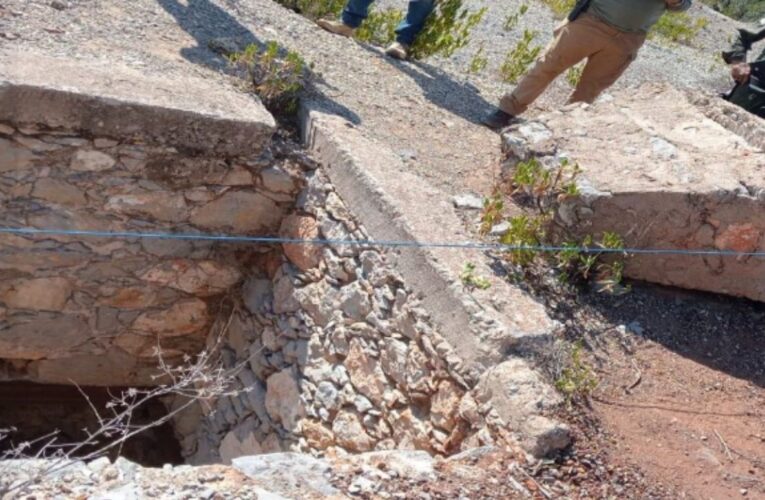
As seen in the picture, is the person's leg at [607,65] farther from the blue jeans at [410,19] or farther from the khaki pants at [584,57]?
the blue jeans at [410,19]

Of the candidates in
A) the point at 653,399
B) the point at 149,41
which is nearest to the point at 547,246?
the point at 653,399

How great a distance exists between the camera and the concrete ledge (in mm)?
4215

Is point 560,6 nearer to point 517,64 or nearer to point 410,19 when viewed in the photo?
point 517,64

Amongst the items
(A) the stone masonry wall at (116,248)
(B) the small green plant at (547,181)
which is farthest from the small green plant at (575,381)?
(A) the stone masonry wall at (116,248)

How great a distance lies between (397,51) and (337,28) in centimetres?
46

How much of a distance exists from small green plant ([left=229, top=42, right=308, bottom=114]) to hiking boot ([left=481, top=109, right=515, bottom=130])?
1.34m

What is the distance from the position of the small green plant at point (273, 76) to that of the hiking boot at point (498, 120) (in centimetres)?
134

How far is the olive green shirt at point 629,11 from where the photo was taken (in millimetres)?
5301

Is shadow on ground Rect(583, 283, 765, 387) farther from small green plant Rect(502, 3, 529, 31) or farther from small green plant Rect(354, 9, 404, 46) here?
small green plant Rect(502, 3, 529, 31)

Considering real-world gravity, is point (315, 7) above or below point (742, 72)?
below

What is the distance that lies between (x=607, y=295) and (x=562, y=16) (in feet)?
20.0

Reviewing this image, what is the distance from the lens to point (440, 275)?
12.9 feet

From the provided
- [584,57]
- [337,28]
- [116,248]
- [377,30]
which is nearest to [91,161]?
[116,248]

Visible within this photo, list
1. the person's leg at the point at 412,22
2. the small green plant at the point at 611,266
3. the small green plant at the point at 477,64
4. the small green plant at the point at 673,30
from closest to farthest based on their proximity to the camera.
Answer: the small green plant at the point at 611,266 → the person's leg at the point at 412,22 → the small green plant at the point at 477,64 → the small green plant at the point at 673,30
